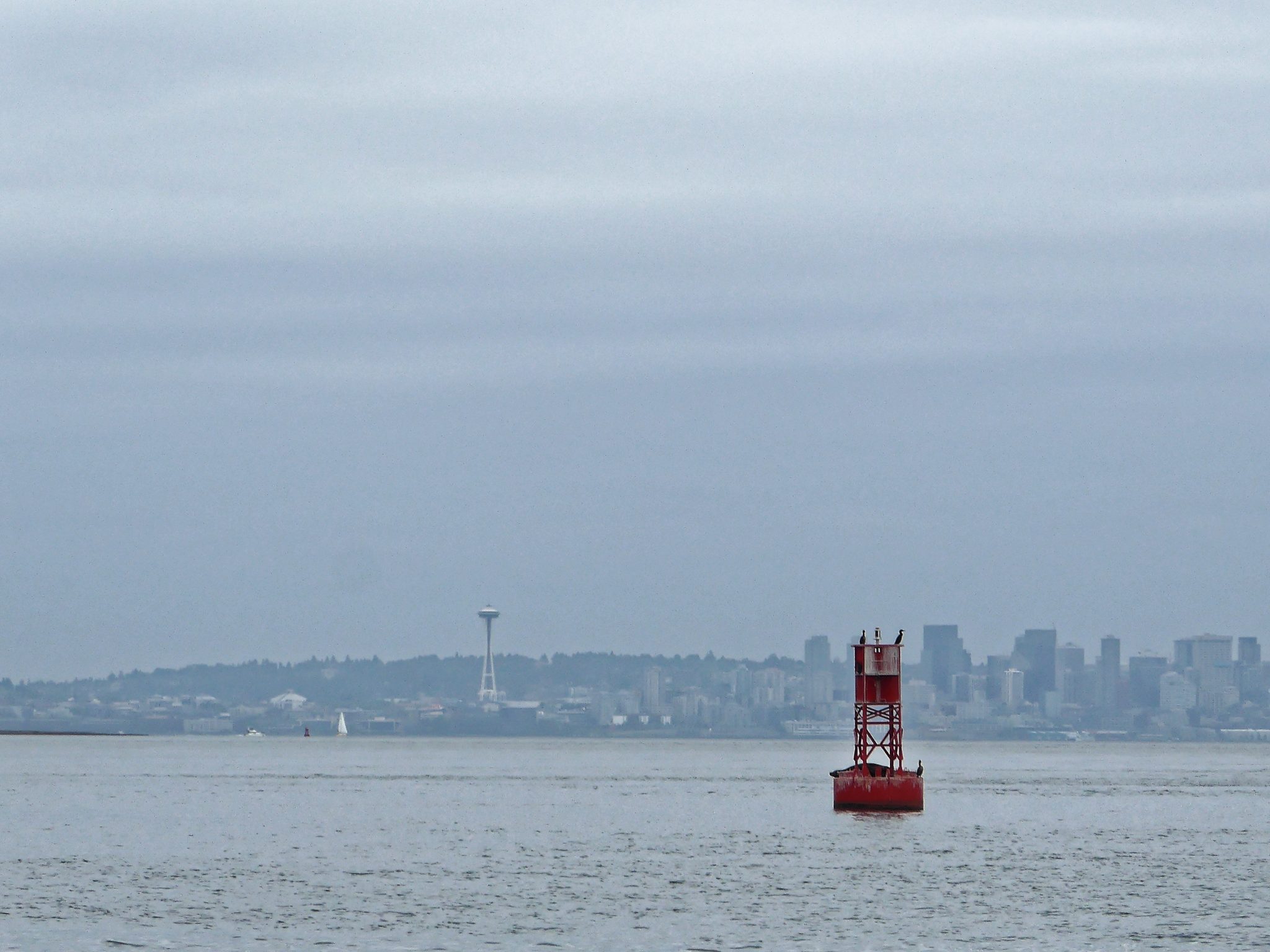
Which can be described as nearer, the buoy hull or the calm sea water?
the calm sea water

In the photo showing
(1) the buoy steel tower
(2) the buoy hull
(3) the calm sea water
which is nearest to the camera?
(3) the calm sea water

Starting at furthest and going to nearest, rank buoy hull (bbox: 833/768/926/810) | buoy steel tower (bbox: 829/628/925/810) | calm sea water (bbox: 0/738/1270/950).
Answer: buoy hull (bbox: 833/768/926/810), buoy steel tower (bbox: 829/628/925/810), calm sea water (bbox: 0/738/1270/950)

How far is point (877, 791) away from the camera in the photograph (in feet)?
322

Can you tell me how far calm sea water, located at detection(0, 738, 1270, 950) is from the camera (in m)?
53.6

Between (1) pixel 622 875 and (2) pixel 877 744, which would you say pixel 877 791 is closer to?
(2) pixel 877 744

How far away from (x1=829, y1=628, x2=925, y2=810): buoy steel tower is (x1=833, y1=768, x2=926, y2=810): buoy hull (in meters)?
0.03

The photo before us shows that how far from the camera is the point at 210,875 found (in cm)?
6969

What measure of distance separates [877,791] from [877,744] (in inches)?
354

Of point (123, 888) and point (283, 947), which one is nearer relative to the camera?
point (283, 947)

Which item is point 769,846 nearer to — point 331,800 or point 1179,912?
point 1179,912

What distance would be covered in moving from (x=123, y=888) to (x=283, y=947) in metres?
16.0

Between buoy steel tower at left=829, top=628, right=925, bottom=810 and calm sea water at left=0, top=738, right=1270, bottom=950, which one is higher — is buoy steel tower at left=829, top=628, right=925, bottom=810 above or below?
above

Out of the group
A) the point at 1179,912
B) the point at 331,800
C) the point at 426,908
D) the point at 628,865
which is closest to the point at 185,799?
the point at 331,800

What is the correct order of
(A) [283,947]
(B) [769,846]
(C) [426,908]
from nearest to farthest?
(A) [283,947], (C) [426,908], (B) [769,846]
